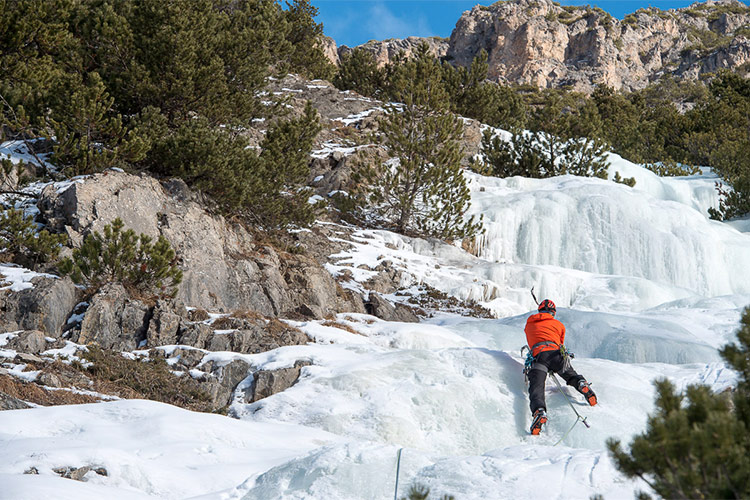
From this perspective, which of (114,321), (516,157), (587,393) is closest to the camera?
(587,393)

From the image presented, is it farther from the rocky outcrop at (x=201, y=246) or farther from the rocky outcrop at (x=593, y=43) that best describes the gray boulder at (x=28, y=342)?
the rocky outcrop at (x=593, y=43)

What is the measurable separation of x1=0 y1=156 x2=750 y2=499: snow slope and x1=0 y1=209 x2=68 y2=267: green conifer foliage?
307cm

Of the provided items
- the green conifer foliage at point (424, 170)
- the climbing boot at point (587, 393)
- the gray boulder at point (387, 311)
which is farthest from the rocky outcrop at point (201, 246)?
the green conifer foliage at point (424, 170)

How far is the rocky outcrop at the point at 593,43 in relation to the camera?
65.1 meters

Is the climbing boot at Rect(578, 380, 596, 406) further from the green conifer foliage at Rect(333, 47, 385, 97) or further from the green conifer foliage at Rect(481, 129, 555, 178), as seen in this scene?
the green conifer foliage at Rect(333, 47, 385, 97)

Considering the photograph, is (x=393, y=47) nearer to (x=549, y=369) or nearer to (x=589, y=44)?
(x=589, y=44)

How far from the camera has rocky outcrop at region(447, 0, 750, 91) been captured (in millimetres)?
65062

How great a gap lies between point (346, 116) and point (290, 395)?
17.6 meters

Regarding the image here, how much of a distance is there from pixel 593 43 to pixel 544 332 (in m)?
69.2

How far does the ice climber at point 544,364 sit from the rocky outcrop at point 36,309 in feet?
18.8

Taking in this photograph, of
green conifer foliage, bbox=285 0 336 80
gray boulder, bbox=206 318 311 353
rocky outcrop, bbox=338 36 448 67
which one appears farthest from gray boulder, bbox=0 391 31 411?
rocky outcrop, bbox=338 36 448 67

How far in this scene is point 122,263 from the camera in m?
8.27

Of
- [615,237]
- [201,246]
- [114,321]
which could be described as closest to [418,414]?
[114,321]

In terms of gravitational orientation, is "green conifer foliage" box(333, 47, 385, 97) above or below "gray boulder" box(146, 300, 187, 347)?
above
